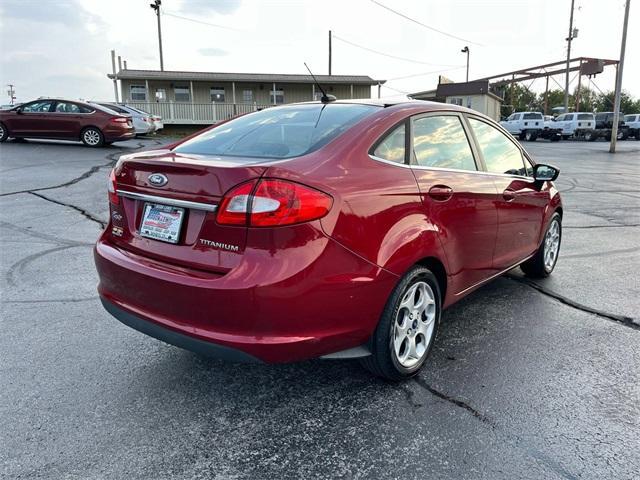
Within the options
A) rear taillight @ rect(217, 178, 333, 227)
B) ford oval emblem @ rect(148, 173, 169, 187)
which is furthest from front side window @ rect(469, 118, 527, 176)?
ford oval emblem @ rect(148, 173, 169, 187)

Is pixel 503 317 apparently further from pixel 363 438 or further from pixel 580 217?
pixel 580 217

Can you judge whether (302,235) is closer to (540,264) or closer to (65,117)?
(540,264)

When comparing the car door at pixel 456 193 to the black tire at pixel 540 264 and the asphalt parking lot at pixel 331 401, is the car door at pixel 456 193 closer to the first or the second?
the asphalt parking lot at pixel 331 401

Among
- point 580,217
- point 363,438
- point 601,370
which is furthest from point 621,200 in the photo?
point 363,438

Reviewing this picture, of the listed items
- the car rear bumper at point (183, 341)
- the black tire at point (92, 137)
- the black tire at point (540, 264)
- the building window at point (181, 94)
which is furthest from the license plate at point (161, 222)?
the building window at point (181, 94)

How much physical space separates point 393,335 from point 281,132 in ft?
4.65

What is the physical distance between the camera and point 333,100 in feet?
11.9

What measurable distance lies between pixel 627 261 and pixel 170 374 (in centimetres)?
521

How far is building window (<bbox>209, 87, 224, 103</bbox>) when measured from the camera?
104ft

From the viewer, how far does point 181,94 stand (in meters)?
31.6

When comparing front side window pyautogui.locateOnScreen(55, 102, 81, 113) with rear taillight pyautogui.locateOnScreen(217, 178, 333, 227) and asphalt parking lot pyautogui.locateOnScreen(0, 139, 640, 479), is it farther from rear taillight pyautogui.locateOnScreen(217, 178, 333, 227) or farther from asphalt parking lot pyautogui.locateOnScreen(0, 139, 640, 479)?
rear taillight pyautogui.locateOnScreen(217, 178, 333, 227)

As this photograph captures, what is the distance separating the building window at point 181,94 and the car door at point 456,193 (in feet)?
99.8

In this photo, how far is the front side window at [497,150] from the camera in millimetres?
3963

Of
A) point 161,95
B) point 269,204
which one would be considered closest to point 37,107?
point 161,95
